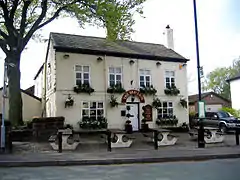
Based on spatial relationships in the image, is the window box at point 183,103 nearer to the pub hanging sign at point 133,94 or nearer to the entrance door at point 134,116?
the pub hanging sign at point 133,94

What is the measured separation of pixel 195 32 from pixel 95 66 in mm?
9316

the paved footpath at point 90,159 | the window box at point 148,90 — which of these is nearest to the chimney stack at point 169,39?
the window box at point 148,90

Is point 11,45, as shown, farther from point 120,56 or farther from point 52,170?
point 52,170

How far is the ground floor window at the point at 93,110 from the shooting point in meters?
20.7

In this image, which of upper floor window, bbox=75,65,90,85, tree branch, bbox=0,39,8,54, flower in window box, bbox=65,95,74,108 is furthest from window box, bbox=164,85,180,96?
tree branch, bbox=0,39,8,54

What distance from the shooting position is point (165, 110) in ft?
77.4

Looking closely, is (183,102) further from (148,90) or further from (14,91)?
(14,91)

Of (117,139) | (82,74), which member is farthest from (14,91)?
(117,139)

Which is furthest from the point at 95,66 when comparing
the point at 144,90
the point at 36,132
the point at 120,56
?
the point at 36,132

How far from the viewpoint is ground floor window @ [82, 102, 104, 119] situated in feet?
68.0

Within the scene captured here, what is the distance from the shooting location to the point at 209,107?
163ft

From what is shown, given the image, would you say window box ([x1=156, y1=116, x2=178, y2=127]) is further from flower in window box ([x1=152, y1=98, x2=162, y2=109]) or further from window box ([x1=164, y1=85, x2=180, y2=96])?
window box ([x1=164, y1=85, x2=180, y2=96])

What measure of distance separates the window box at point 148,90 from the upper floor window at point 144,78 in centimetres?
33

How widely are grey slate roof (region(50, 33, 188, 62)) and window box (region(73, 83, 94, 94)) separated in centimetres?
265
